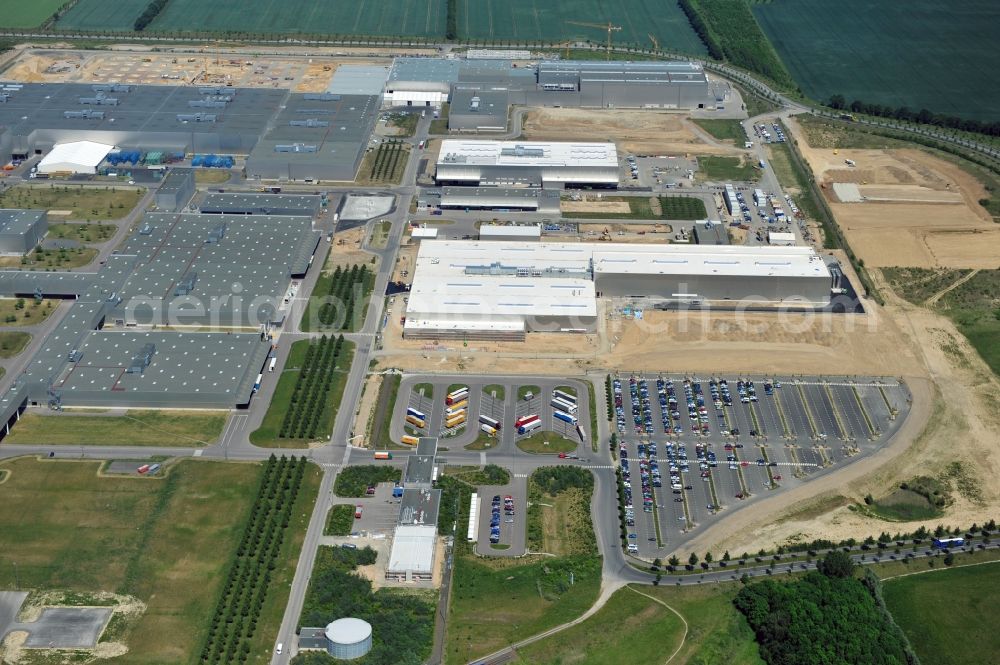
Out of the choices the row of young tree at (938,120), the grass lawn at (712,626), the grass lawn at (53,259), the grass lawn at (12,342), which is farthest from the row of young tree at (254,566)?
the row of young tree at (938,120)

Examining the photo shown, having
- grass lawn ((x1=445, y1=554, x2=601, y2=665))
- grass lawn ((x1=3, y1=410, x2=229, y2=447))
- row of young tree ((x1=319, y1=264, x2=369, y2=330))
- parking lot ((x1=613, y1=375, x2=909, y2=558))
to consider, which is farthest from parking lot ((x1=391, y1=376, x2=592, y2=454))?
grass lawn ((x1=3, y1=410, x2=229, y2=447))

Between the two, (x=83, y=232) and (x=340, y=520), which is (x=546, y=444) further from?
(x=83, y=232)

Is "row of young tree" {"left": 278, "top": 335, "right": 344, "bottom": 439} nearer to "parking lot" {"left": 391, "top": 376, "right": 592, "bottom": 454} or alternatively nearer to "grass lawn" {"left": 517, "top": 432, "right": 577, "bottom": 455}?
"parking lot" {"left": 391, "top": 376, "right": 592, "bottom": 454}

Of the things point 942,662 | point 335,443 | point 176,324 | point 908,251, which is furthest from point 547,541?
point 908,251

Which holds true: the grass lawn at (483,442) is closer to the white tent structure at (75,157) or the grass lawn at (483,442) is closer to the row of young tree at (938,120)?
the white tent structure at (75,157)

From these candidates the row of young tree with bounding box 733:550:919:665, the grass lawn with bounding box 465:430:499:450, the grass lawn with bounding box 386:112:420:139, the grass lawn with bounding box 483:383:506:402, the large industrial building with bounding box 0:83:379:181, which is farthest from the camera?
the grass lawn with bounding box 386:112:420:139

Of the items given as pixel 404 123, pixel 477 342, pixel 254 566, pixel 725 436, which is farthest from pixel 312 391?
pixel 404 123
